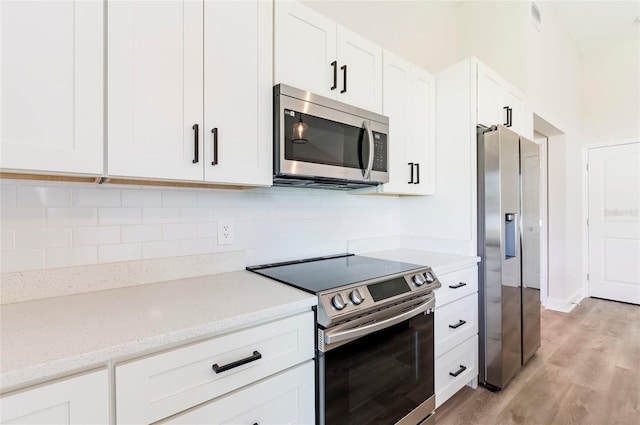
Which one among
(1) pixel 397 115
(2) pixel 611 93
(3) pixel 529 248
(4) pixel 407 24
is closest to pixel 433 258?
(3) pixel 529 248

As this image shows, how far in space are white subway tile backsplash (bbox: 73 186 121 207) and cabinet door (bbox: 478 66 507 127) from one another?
224 centimetres

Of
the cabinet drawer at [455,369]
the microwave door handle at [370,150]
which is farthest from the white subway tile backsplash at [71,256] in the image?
the cabinet drawer at [455,369]

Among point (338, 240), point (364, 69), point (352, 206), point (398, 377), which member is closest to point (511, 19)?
point (364, 69)

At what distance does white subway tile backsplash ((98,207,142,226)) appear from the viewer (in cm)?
128

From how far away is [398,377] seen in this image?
4.85 feet

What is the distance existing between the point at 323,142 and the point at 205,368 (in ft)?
3.61

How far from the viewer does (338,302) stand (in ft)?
4.00

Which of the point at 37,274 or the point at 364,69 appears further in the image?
the point at 364,69

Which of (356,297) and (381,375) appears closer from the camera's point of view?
(356,297)

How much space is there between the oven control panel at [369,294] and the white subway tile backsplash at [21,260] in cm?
104

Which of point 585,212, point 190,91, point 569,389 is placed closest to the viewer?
point 190,91

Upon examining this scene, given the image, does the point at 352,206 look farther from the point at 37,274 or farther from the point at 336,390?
the point at 37,274

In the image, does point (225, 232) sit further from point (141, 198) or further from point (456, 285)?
point (456, 285)

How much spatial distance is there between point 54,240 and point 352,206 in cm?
165
